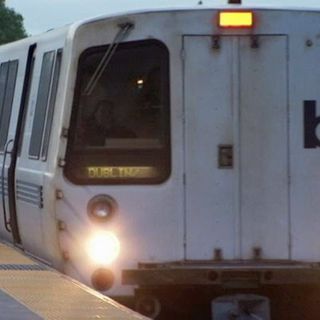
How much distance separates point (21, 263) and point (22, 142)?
1424 mm

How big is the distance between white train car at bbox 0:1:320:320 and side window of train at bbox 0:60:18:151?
3.36 metres

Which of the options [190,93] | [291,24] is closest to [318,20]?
[291,24]

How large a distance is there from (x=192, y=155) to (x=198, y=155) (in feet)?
0.15

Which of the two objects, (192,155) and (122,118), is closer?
(192,155)

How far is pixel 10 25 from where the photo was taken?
74562 millimetres

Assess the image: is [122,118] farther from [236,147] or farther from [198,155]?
[236,147]

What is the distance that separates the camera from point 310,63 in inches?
425

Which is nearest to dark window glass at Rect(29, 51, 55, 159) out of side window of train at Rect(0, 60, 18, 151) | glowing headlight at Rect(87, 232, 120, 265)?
glowing headlight at Rect(87, 232, 120, 265)

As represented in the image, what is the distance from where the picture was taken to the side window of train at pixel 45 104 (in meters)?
11.4

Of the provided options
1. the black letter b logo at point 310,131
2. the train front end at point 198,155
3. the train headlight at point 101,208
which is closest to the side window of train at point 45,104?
the train front end at point 198,155

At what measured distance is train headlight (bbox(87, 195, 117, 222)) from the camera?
10836 mm

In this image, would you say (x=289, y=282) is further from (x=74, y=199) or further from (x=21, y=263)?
(x=21, y=263)

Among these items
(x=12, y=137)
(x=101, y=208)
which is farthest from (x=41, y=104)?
(x=12, y=137)

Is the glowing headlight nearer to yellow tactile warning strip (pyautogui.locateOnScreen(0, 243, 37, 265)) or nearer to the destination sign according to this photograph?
the destination sign
